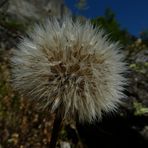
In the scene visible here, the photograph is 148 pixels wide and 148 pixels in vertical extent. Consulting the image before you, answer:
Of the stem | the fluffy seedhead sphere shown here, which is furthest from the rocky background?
the stem

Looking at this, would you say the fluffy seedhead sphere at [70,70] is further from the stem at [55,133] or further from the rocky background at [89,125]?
the rocky background at [89,125]

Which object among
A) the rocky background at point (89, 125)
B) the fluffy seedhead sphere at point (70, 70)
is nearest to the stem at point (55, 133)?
the fluffy seedhead sphere at point (70, 70)

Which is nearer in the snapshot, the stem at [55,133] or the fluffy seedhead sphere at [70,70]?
the stem at [55,133]

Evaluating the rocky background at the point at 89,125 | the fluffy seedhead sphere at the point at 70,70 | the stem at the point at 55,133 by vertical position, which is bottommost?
the stem at the point at 55,133

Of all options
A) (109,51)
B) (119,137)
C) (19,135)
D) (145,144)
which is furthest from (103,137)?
(109,51)

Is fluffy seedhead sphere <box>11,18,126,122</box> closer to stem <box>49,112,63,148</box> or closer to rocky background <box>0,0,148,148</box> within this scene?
stem <box>49,112,63,148</box>

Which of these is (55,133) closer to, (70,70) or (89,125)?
(70,70)

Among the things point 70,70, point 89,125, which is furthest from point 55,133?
point 89,125

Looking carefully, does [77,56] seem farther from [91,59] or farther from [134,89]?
[134,89]

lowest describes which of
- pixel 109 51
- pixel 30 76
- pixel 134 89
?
pixel 30 76
